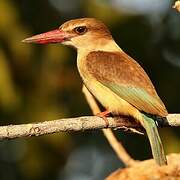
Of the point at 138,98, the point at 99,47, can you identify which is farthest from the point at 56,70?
the point at 138,98

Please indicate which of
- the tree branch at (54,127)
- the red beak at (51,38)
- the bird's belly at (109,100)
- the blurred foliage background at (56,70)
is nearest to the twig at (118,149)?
the tree branch at (54,127)


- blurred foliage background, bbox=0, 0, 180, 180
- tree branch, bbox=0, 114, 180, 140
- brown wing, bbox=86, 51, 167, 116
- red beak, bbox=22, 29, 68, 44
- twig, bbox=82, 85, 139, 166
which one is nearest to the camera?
tree branch, bbox=0, 114, 180, 140

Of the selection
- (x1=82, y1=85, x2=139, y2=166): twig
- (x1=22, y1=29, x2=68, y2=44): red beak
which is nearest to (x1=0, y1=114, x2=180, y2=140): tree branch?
(x1=82, y1=85, x2=139, y2=166): twig

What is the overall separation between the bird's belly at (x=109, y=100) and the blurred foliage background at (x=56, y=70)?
997 mm

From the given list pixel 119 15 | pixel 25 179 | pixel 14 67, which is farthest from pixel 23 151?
pixel 119 15

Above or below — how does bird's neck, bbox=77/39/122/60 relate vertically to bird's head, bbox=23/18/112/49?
below

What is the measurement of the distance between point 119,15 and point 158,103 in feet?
6.25

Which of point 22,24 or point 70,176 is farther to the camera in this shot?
point 70,176

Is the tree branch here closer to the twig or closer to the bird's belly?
the twig

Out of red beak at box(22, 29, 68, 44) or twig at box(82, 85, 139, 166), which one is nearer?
twig at box(82, 85, 139, 166)

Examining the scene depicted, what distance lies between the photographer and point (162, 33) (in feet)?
21.0

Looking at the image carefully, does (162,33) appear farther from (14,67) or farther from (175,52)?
(14,67)

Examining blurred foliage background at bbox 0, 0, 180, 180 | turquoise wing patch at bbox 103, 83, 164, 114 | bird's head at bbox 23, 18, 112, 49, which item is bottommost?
blurred foliage background at bbox 0, 0, 180, 180

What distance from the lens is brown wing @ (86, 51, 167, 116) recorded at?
4338 mm
